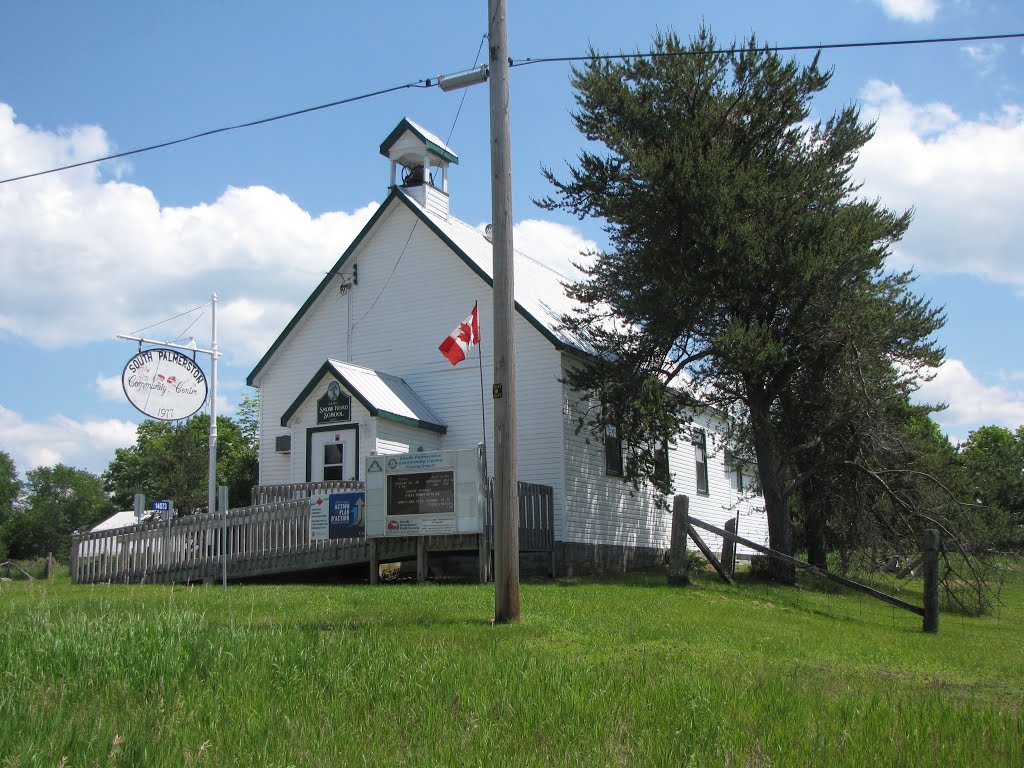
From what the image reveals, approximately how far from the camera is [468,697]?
19.6ft

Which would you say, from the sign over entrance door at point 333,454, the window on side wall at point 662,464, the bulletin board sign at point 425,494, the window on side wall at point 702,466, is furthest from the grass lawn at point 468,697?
the window on side wall at point 702,466

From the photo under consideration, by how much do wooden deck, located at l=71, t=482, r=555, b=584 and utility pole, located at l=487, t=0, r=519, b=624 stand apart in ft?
19.9

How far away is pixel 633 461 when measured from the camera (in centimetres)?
2002

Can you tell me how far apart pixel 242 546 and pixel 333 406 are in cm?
457

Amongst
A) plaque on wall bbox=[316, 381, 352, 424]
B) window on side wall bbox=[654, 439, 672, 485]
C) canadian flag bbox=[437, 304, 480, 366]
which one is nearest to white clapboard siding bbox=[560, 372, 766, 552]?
window on side wall bbox=[654, 439, 672, 485]

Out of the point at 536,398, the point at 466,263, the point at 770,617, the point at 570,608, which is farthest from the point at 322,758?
the point at 466,263

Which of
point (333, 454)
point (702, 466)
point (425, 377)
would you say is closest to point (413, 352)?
point (425, 377)

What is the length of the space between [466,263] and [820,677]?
53.2 ft

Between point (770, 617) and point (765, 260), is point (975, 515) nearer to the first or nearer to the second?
point (765, 260)

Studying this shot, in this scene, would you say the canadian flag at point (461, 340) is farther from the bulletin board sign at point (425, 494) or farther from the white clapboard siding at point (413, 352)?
the bulletin board sign at point (425, 494)

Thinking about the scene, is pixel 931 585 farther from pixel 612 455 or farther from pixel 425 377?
pixel 425 377

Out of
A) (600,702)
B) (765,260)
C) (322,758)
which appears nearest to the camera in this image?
(322,758)

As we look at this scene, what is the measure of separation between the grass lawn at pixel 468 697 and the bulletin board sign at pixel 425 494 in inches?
220

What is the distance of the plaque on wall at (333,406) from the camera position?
69.2ft
